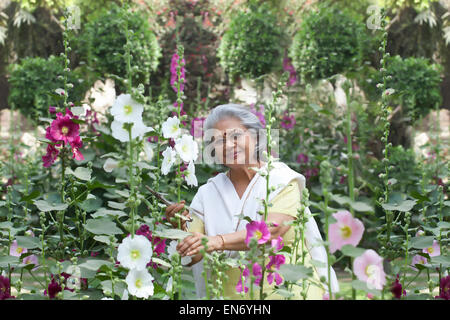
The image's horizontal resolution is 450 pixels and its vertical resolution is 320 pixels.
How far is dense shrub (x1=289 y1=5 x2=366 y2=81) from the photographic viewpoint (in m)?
3.70

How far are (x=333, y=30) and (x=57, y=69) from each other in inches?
80.8

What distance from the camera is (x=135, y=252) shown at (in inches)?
36.4

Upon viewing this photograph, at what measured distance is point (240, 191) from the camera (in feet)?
5.47

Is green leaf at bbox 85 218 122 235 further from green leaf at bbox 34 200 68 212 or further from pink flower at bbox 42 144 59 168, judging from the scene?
pink flower at bbox 42 144 59 168

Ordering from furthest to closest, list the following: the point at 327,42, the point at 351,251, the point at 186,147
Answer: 1. the point at 327,42
2. the point at 186,147
3. the point at 351,251

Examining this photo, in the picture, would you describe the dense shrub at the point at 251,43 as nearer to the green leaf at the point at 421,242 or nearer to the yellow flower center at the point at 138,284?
the green leaf at the point at 421,242

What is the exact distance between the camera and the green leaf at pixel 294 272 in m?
Result: 0.85

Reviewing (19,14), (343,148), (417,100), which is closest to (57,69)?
(19,14)

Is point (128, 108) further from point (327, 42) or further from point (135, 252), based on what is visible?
point (327, 42)

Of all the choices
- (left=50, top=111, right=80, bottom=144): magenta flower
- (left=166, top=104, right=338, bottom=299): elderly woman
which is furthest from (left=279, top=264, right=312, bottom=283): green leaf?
(left=50, top=111, right=80, bottom=144): magenta flower

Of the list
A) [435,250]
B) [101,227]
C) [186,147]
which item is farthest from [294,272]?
[435,250]

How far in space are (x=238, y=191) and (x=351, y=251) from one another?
918 millimetres

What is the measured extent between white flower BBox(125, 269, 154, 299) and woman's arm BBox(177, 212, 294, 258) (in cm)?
20

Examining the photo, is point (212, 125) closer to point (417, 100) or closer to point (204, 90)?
point (417, 100)
